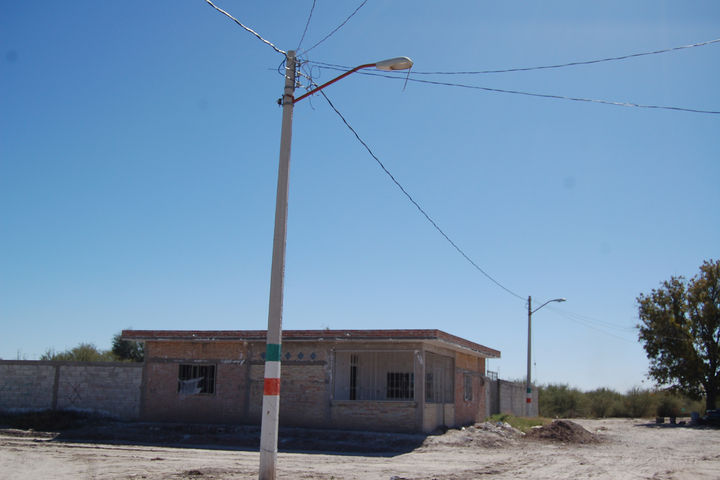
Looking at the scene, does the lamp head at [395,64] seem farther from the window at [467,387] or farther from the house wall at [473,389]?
the window at [467,387]

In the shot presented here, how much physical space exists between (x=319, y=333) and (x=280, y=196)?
42.3ft

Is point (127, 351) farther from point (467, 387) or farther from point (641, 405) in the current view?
point (641, 405)

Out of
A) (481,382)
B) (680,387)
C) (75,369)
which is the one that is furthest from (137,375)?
(680,387)

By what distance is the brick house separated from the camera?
2369 centimetres

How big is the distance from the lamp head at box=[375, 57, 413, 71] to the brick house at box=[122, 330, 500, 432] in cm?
1263

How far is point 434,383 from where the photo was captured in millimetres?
26734

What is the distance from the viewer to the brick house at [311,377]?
77.7 feet

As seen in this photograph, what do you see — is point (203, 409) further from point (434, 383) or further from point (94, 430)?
point (434, 383)

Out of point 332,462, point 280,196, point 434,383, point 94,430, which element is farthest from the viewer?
point 434,383

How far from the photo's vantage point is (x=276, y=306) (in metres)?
11.7

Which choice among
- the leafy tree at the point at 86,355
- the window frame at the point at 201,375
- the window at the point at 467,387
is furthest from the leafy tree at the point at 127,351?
the window at the point at 467,387

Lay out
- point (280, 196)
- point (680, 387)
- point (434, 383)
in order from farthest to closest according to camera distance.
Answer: point (680, 387) < point (434, 383) < point (280, 196)

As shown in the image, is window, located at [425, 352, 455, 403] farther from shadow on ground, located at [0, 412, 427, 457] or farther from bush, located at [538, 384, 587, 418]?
bush, located at [538, 384, 587, 418]

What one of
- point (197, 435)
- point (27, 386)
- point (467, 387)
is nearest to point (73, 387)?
point (27, 386)
